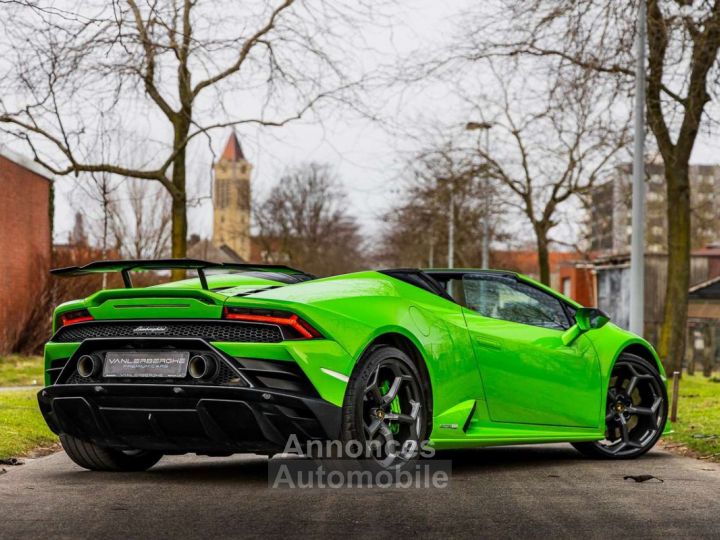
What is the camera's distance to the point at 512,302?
821cm

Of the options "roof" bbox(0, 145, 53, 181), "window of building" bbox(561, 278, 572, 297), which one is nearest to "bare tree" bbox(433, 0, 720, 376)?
"roof" bbox(0, 145, 53, 181)

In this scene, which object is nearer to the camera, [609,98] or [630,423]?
[630,423]

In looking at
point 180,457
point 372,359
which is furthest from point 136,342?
point 180,457

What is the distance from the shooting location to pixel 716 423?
39.9 ft

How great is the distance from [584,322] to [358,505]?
2.92 m

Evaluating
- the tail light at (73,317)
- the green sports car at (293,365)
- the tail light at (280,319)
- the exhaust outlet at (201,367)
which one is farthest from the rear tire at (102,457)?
the tail light at (280,319)

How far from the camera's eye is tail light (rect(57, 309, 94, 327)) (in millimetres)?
7012

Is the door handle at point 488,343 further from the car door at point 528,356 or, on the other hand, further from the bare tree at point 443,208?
the bare tree at point 443,208

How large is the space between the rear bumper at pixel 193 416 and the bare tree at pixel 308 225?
7200cm

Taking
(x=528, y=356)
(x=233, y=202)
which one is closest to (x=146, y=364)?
(x=528, y=356)

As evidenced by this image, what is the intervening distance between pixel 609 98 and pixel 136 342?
477 inches

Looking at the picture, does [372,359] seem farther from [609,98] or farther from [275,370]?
[609,98]

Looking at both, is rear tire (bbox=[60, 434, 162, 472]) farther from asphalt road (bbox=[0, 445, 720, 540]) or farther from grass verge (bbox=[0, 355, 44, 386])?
grass verge (bbox=[0, 355, 44, 386])

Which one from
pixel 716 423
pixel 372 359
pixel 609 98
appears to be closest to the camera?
pixel 372 359
